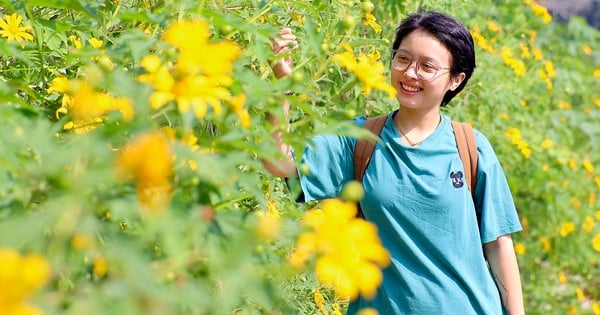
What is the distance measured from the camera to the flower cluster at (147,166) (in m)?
0.79

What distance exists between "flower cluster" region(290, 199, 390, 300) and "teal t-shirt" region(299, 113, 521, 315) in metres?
0.92

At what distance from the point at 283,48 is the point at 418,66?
1.19 ft

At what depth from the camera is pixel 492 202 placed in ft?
6.30

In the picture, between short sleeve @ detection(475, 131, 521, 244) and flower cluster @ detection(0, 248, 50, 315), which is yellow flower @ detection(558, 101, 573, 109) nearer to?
short sleeve @ detection(475, 131, 521, 244)

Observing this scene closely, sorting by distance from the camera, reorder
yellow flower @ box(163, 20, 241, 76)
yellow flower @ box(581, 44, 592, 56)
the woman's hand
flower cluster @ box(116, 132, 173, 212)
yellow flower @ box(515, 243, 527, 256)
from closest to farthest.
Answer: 1. flower cluster @ box(116, 132, 173, 212)
2. yellow flower @ box(163, 20, 241, 76)
3. the woman's hand
4. yellow flower @ box(515, 243, 527, 256)
5. yellow flower @ box(581, 44, 592, 56)

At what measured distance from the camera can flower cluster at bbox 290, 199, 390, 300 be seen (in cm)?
87

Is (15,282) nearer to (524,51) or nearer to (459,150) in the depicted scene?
(459,150)

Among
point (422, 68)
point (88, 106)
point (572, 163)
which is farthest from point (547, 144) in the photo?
point (88, 106)

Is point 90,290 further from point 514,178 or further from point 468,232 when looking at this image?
point 514,178


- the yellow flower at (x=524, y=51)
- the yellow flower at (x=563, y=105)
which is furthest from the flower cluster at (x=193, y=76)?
the yellow flower at (x=563, y=105)

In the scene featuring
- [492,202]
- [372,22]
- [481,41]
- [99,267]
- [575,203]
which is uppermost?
[99,267]

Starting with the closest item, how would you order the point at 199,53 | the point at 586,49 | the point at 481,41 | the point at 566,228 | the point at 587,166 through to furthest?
the point at 199,53
the point at 481,41
the point at 566,228
the point at 587,166
the point at 586,49

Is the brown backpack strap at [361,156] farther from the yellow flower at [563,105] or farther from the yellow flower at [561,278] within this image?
the yellow flower at [563,105]

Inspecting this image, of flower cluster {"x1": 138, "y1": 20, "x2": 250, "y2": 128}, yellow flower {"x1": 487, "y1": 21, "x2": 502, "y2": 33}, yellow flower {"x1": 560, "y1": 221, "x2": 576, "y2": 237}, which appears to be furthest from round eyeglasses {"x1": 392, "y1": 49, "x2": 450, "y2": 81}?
yellow flower {"x1": 560, "y1": 221, "x2": 576, "y2": 237}
